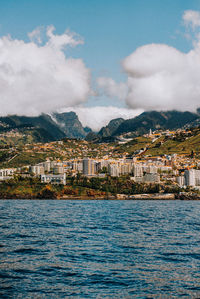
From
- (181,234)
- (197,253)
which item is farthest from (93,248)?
(181,234)

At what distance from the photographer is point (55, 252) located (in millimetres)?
45031

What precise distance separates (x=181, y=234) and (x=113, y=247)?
18122mm

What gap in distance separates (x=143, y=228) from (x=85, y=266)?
112ft

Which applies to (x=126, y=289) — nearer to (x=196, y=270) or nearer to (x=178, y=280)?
(x=178, y=280)

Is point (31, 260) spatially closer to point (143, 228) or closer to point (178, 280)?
point (178, 280)

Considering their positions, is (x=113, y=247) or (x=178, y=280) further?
(x=113, y=247)

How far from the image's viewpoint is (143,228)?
70062 mm

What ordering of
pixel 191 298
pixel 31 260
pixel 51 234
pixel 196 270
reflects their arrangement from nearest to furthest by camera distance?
pixel 191 298 → pixel 196 270 → pixel 31 260 → pixel 51 234

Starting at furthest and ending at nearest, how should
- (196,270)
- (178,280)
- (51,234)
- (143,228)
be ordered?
(143,228) < (51,234) < (196,270) < (178,280)

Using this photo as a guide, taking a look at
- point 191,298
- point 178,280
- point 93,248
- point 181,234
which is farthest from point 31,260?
point 181,234

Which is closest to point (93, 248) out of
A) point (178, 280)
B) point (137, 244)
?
point (137, 244)

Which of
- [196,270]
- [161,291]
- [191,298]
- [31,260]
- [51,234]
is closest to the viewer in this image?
[191,298]

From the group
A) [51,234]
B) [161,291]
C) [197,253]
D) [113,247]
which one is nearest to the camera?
[161,291]

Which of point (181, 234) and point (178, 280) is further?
point (181, 234)
